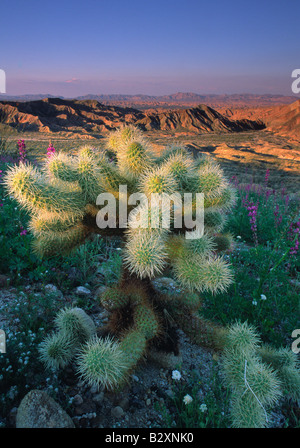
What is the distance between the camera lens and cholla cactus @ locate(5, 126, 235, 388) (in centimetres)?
195

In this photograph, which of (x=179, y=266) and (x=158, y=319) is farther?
(x=158, y=319)

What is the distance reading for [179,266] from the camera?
214 cm

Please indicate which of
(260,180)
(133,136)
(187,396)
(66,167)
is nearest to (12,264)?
(66,167)

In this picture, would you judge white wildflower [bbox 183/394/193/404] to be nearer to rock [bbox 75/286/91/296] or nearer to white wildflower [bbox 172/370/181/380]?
white wildflower [bbox 172/370/181/380]

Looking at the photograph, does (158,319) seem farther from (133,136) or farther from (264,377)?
(133,136)

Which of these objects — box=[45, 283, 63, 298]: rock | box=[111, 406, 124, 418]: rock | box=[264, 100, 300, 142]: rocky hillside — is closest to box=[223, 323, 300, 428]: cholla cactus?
box=[111, 406, 124, 418]: rock

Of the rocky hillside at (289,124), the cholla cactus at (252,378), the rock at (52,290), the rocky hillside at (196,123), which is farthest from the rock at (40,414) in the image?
the rocky hillside at (196,123)

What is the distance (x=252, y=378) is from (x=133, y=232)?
1.37 metres

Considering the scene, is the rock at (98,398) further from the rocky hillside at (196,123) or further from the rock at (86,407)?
the rocky hillside at (196,123)

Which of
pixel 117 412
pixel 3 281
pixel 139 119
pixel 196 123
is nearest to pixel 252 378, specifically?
pixel 117 412

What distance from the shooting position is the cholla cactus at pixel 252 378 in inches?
78.8

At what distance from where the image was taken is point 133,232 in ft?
6.60

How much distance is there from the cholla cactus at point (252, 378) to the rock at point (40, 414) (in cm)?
118
